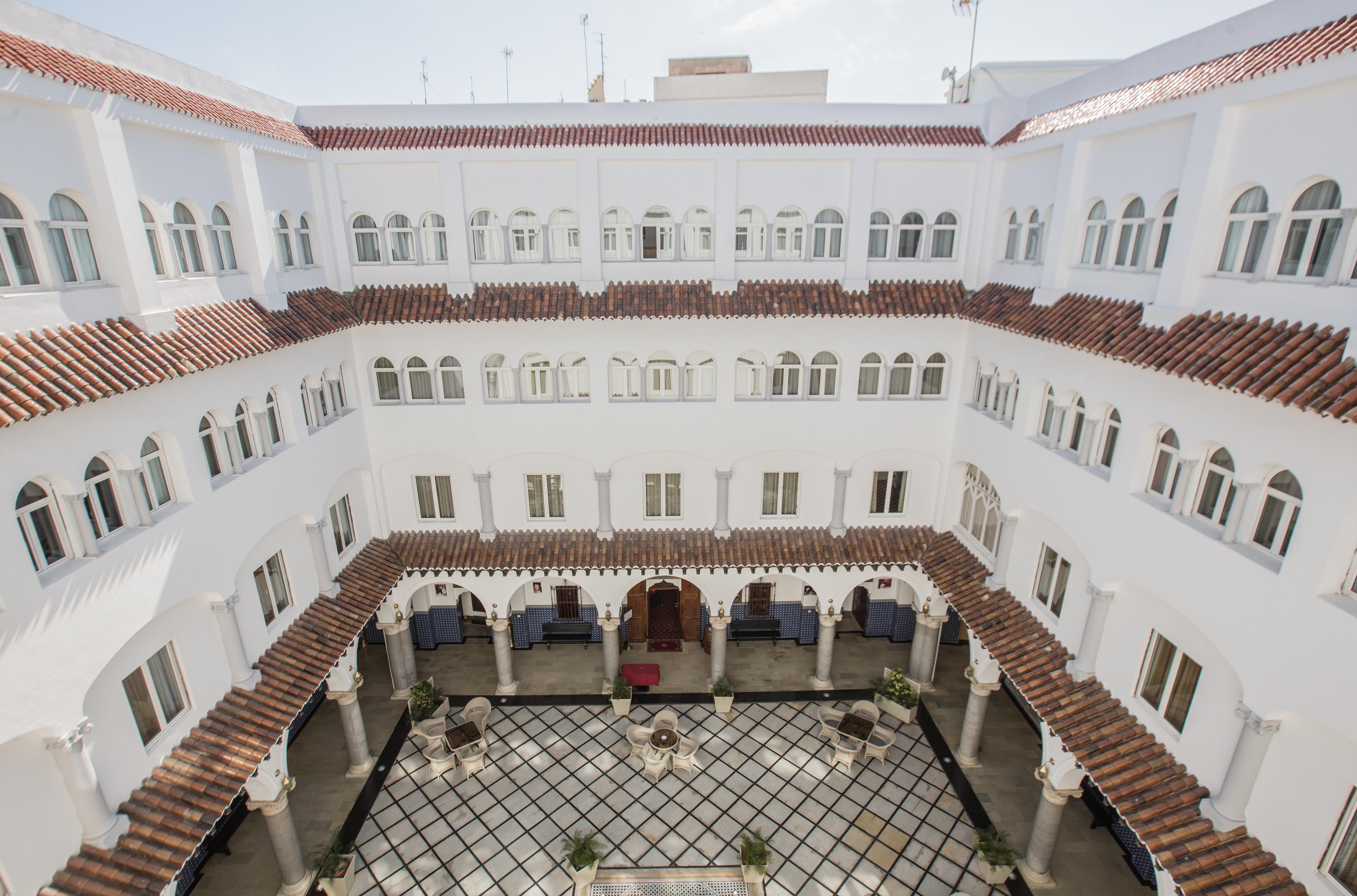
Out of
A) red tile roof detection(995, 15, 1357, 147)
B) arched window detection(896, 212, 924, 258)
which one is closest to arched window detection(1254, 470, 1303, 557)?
red tile roof detection(995, 15, 1357, 147)

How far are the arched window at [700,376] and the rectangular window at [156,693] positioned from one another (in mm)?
12799

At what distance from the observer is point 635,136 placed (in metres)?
17.7

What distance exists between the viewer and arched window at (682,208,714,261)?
60.8ft

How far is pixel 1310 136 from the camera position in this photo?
960cm

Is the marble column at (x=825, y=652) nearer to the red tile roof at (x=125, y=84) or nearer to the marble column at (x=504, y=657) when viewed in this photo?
the marble column at (x=504, y=657)

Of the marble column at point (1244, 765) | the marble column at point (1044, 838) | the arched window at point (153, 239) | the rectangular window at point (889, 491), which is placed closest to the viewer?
the marble column at point (1244, 765)

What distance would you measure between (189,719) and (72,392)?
6.71 meters

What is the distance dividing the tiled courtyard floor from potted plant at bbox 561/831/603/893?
0.93ft

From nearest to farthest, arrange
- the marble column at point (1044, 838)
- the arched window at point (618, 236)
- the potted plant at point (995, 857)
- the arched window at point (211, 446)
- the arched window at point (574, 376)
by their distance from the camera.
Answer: the arched window at point (211, 446), the marble column at point (1044, 838), the potted plant at point (995, 857), the arched window at point (618, 236), the arched window at point (574, 376)

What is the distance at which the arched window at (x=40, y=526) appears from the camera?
9250mm

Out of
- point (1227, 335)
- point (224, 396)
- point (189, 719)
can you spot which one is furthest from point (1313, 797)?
point (224, 396)

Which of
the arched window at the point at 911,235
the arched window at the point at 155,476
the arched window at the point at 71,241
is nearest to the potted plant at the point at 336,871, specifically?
the arched window at the point at 155,476

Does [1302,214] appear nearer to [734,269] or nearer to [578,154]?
[734,269]

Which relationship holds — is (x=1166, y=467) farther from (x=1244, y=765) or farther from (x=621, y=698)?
(x=621, y=698)
